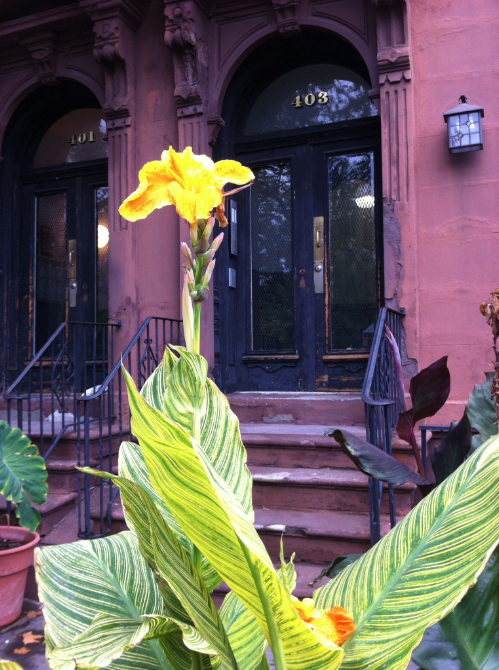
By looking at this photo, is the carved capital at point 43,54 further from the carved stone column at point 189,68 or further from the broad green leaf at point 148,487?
the broad green leaf at point 148,487

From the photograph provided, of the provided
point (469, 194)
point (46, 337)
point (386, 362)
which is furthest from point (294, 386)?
point (46, 337)

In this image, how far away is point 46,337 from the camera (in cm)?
660

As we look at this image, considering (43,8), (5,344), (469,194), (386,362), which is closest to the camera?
(386,362)

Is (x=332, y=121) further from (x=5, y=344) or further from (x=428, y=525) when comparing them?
(x=428, y=525)

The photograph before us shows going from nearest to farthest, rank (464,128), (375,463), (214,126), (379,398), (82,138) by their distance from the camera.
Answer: (375,463) → (379,398) → (464,128) → (214,126) → (82,138)

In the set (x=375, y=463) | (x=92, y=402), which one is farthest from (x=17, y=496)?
(x=375, y=463)

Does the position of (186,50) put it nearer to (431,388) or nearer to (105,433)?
(105,433)

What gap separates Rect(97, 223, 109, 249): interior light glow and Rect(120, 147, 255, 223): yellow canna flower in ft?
19.3

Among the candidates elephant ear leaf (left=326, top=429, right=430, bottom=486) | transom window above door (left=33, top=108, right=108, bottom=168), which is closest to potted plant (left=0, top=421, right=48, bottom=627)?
elephant ear leaf (left=326, top=429, right=430, bottom=486)

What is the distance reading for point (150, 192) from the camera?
31.3 inches

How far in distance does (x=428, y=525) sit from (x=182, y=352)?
1.21ft

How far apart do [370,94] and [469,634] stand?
4903mm

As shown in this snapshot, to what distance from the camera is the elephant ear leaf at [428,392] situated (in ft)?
5.20

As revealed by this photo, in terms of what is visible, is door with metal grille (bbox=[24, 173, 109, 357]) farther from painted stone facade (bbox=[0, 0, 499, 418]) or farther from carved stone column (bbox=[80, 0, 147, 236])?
carved stone column (bbox=[80, 0, 147, 236])
